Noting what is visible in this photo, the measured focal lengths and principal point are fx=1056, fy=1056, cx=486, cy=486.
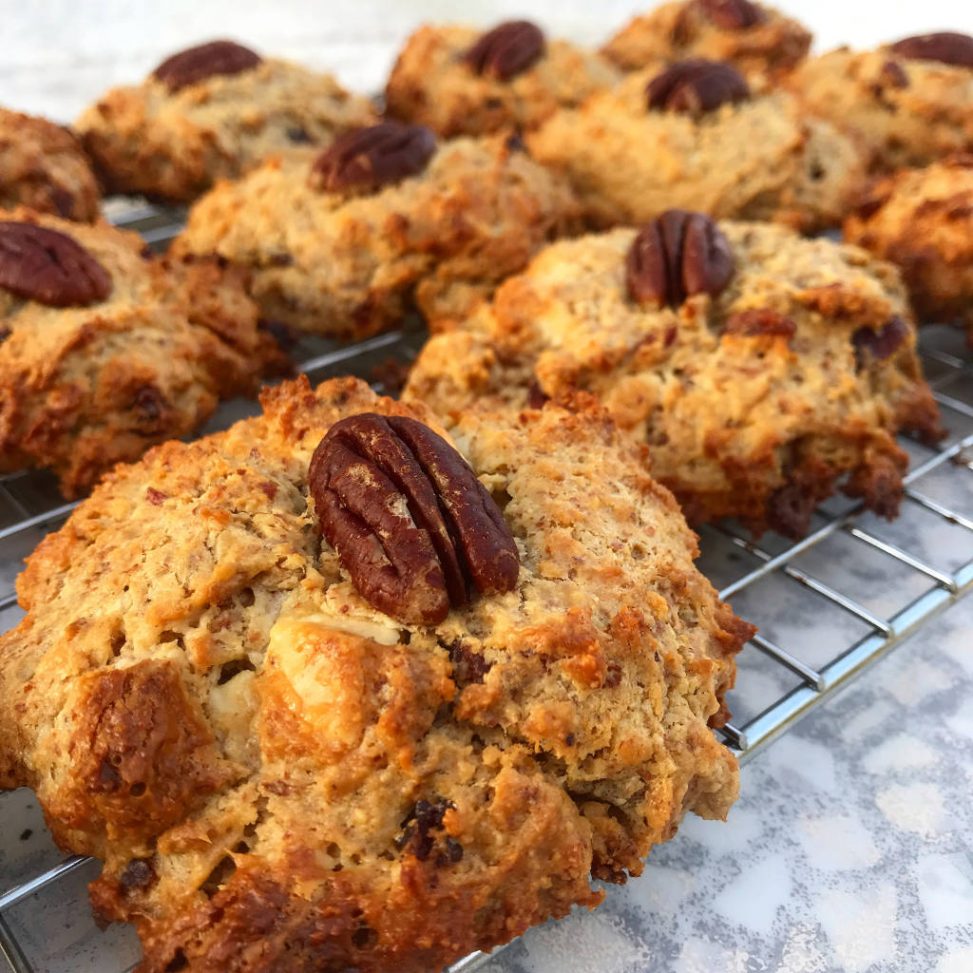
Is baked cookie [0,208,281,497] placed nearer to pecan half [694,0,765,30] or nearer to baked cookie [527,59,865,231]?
baked cookie [527,59,865,231]

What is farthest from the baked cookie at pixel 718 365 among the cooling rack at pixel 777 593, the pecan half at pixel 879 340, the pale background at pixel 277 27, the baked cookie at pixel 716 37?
the pale background at pixel 277 27

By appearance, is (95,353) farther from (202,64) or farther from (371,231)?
(202,64)

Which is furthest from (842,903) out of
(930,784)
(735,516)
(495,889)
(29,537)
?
(29,537)

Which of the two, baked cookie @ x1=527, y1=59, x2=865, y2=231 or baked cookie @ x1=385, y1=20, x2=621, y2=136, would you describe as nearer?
baked cookie @ x1=527, y1=59, x2=865, y2=231

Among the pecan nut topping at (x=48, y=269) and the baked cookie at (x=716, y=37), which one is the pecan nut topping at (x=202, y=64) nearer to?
the pecan nut topping at (x=48, y=269)

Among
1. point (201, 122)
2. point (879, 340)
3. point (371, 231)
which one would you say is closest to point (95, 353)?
point (371, 231)

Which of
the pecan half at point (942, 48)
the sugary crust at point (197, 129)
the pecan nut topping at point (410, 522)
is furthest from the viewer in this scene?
the pecan half at point (942, 48)

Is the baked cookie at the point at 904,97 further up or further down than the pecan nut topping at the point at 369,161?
further down

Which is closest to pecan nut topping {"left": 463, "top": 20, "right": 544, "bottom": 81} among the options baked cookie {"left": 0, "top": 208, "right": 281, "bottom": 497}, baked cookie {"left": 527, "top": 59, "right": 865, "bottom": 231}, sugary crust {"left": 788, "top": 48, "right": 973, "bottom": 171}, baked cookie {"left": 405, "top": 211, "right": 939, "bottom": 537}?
baked cookie {"left": 527, "top": 59, "right": 865, "bottom": 231}

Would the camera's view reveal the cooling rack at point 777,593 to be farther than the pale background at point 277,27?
No
